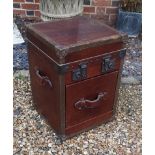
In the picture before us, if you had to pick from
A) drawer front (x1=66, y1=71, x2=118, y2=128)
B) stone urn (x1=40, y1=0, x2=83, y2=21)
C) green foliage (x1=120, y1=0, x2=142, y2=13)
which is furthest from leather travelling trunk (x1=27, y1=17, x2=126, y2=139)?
green foliage (x1=120, y1=0, x2=142, y2=13)

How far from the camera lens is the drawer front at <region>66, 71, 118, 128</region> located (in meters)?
1.99

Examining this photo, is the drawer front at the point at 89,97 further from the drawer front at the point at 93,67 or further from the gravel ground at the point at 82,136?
the gravel ground at the point at 82,136

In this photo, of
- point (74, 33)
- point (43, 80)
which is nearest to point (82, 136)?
point (43, 80)

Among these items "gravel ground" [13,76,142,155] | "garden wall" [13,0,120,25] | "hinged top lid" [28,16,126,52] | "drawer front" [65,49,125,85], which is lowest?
"gravel ground" [13,76,142,155]

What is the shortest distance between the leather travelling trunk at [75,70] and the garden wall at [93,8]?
154 cm

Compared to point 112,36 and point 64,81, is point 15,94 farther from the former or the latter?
point 112,36

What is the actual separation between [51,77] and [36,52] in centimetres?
23

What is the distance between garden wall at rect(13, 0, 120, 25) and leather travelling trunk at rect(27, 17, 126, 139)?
154cm

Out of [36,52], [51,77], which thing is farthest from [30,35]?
[51,77]

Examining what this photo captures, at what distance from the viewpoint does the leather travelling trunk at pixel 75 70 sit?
6.14 ft

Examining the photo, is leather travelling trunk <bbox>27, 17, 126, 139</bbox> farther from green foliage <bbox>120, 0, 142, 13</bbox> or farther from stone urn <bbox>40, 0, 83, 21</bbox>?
green foliage <bbox>120, 0, 142, 13</bbox>

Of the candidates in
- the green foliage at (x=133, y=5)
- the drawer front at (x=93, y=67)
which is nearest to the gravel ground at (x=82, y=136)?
the drawer front at (x=93, y=67)

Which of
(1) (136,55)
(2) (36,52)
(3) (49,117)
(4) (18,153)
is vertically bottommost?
(4) (18,153)

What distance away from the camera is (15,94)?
2664 millimetres
